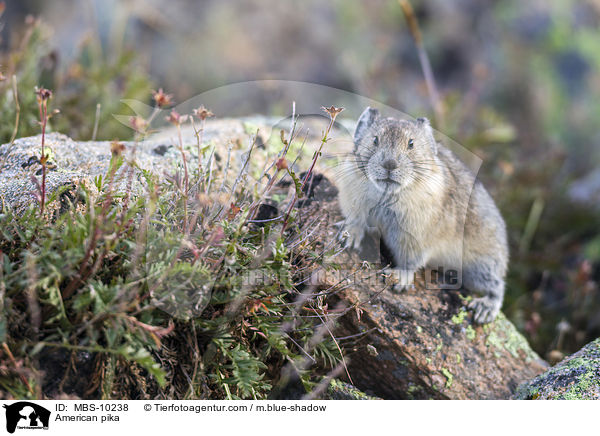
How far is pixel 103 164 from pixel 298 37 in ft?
31.4

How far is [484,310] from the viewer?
4.93 m

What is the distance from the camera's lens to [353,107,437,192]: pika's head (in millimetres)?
4516

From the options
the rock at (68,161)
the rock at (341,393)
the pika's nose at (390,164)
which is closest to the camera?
the rock at (68,161)

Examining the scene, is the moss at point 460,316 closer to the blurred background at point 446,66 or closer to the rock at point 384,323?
the rock at point 384,323

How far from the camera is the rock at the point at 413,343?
432 cm

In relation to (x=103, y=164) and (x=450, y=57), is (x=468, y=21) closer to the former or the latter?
(x=450, y=57)

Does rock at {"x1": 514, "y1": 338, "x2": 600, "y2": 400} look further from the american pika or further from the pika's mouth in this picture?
the pika's mouth

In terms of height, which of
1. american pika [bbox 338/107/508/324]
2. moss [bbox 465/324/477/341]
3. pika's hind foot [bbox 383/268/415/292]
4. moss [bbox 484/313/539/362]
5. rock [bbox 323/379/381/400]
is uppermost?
american pika [bbox 338/107/508/324]

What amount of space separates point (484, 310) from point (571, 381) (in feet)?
3.29

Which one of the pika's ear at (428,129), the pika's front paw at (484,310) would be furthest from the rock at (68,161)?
the pika's front paw at (484,310)

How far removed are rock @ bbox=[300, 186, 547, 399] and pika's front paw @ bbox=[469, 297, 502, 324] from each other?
77 millimetres

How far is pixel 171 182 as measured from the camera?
3.87m
